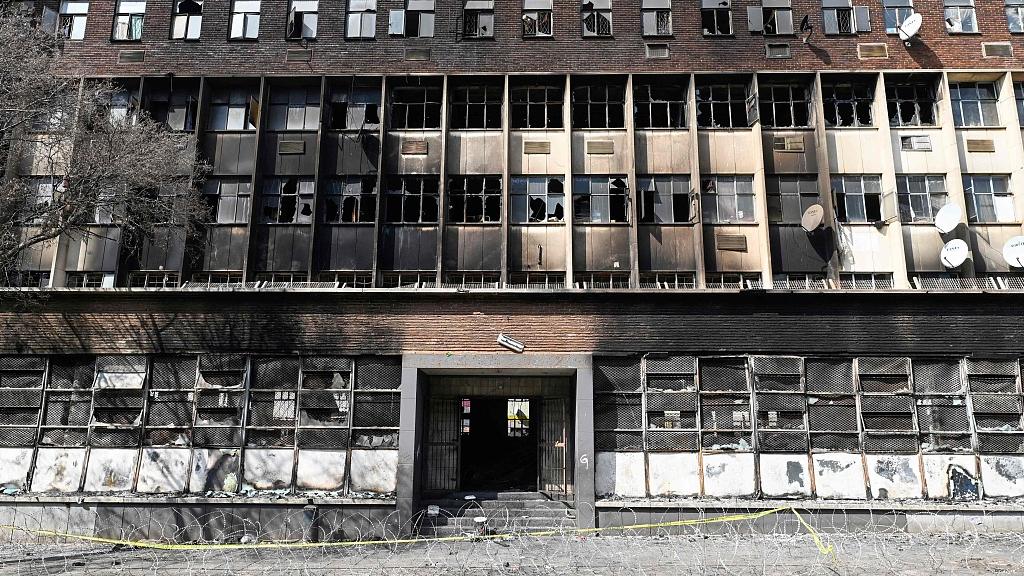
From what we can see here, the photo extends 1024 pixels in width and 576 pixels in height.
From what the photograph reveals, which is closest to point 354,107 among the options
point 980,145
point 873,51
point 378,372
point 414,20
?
point 414,20

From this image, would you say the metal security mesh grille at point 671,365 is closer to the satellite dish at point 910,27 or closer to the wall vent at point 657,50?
the wall vent at point 657,50

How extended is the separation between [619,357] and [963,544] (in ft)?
28.2

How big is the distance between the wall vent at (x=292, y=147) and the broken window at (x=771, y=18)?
13553 millimetres

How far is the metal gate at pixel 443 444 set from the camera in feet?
62.2

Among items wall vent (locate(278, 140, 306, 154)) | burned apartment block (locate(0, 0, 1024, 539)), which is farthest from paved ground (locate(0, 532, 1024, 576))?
wall vent (locate(278, 140, 306, 154))

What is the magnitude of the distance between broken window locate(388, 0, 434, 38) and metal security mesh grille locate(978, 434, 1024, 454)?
18552mm

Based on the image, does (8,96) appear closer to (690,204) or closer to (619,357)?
(619,357)

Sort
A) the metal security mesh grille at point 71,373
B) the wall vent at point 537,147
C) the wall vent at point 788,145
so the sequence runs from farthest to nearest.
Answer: the wall vent at point 537,147, the wall vent at point 788,145, the metal security mesh grille at point 71,373

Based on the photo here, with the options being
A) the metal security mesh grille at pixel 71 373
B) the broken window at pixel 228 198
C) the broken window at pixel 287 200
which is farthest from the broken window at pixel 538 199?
the metal security mesh grille at pixel 71 373

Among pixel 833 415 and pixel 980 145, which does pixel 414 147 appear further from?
pixel 980 145

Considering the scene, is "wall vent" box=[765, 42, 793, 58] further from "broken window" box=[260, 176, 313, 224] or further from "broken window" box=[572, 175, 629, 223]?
"broken window" box=[260, 176, 313, 224]

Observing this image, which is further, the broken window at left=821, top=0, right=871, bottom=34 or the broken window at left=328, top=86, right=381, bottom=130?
the broken window at left=821, top=0, right=871, bottom=34

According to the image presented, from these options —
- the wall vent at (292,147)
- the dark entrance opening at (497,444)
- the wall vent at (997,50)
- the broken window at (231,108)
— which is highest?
the wall vent at (997,50)

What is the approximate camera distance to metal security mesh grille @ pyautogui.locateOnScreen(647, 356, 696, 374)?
58.2 feet
